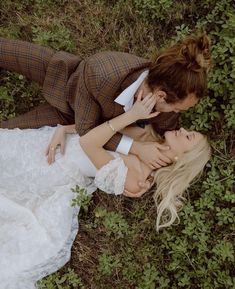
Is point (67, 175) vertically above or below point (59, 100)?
below

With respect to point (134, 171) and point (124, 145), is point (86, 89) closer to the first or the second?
point (124, 145)

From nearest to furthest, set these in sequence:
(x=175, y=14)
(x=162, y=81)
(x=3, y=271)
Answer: (x=162, y=81) → (x=3, y=271) → (x=175, y=14)

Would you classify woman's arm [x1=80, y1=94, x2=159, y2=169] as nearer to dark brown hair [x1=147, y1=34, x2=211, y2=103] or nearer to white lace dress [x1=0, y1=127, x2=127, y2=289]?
white lace dress [x1=0, y1=127, x2=127, y2=289]

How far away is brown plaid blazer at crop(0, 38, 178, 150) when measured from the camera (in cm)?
329

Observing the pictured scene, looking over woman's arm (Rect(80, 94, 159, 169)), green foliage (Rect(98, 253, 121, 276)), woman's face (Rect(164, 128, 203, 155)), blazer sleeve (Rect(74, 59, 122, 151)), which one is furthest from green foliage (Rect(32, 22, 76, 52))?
green foliage (Rect(98, 253, 121, 276))

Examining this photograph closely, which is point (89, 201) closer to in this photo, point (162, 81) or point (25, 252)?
point (25, 252)

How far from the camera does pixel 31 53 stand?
379 centimetres

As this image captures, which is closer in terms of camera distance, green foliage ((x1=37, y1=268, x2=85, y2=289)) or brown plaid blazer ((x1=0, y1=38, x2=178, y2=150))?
brown plaid blazer ((x1=0, y1=38, x2=178, y2=150))

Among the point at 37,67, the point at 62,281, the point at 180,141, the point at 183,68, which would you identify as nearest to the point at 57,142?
the point at 37,67

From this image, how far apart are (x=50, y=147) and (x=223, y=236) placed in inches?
59.3

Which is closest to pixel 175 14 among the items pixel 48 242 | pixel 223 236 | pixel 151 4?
pixel 151 4

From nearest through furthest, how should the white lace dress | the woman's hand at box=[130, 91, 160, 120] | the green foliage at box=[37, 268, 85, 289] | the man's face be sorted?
the man's face
the woman's hand at box=[130, 91, 160, 120]
the white lace dress
the green foliage at box=[37, 268, 85, 289]

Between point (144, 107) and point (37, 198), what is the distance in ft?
3.79

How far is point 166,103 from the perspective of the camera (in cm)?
324
